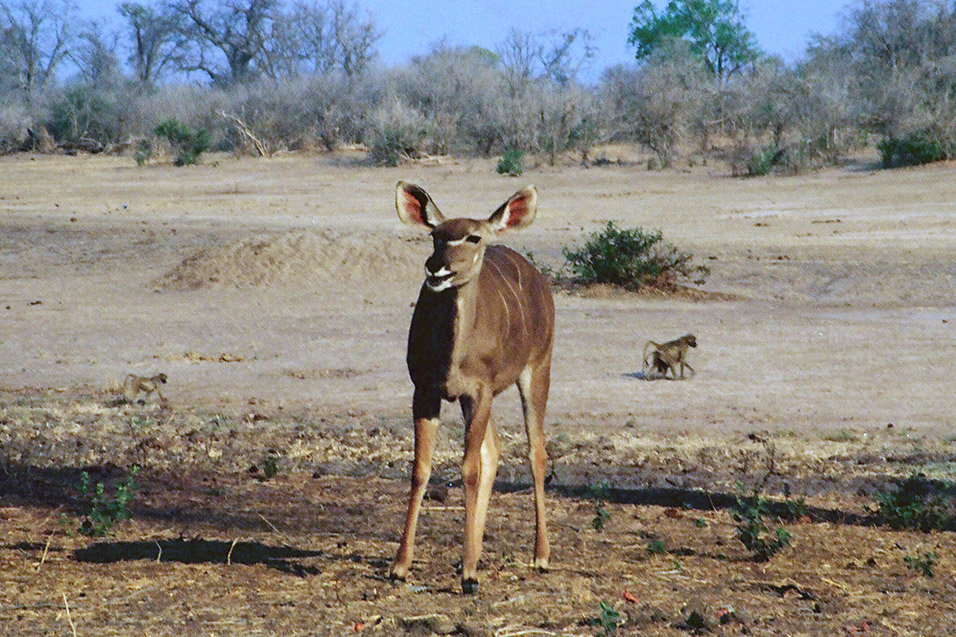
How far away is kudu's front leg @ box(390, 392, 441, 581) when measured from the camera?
5727mm

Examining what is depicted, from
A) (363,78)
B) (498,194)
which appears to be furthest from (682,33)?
(498,194)

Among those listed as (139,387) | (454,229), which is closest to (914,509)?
(454,229)

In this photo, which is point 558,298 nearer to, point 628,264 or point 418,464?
point 628,264

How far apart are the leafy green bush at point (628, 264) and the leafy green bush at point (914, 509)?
10.1m

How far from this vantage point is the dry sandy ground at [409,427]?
5.66 m

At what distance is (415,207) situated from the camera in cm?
568

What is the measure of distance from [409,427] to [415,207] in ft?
13.8

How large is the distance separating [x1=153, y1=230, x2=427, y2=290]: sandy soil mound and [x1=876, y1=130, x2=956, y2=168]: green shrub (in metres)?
14.0

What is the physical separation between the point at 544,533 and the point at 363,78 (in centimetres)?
4263

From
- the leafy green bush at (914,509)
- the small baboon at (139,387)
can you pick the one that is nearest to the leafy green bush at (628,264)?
the small baboon at (139,387)

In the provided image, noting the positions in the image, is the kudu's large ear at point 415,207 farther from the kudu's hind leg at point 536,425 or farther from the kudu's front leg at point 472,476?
the kudu's hind leg at point 536,425

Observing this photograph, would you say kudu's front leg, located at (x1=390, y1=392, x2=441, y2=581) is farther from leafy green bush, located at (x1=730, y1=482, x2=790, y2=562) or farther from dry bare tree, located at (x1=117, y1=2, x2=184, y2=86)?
dry bare tree, located at (x1=117, y1=2, x2=184, y2=86)

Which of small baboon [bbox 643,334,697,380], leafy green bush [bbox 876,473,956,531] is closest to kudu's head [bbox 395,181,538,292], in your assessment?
leafy green bush [bbox 876,473,956,531]

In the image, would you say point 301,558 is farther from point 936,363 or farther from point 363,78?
point 363,78
